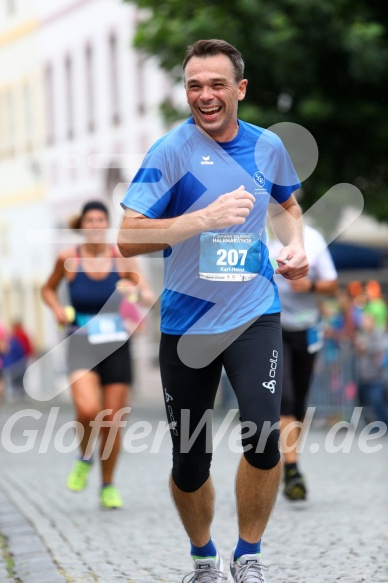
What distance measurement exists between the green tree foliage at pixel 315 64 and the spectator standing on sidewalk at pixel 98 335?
28.9 ft

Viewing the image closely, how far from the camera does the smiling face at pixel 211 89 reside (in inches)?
222

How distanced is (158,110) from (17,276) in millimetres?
22109

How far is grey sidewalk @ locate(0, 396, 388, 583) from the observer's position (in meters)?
6.66

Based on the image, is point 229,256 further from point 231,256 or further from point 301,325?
point 301,325

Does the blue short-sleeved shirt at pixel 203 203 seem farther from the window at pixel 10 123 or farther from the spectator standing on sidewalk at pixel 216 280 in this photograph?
the window at pixel 10 123

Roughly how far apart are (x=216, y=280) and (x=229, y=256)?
11cm

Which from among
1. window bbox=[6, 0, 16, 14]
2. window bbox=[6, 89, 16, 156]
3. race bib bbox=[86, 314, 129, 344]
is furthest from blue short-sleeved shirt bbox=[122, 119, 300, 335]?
window bbox=[6, 89, 16, 156]

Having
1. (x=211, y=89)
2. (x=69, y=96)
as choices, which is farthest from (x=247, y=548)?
(x=69, y=96)

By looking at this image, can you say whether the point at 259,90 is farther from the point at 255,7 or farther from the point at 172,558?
the point at 172,558

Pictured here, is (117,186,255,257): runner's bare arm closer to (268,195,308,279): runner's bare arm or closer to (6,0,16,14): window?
(268,195,308,279): runner's bare arm

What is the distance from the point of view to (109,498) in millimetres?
9320

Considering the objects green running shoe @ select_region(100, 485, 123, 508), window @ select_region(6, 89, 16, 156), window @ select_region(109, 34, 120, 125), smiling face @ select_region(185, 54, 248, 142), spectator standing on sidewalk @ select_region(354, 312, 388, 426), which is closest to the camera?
smiling face @ select_region(185, 54, 248, 142)

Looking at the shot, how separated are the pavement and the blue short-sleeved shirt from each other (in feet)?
3.99

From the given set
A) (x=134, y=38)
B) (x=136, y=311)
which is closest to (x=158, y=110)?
(x=134, y=38)
